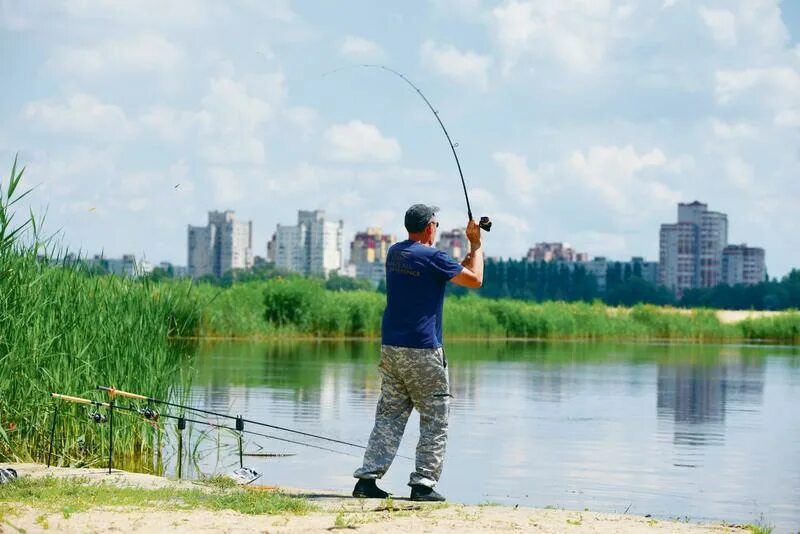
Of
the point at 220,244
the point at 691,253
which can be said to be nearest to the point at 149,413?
the point at 691,253

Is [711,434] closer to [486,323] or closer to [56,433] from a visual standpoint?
[56,433]

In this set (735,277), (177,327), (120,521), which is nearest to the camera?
(120,521)

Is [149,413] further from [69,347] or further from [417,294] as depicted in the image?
[417,294]

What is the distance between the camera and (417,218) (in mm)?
8820

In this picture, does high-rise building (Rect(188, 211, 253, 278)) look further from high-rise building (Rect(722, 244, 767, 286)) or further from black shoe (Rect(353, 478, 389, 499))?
black shoe (Rect(353, 478, 389, 499))

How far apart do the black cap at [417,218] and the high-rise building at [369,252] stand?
522ft

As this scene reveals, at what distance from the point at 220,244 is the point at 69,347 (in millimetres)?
142980

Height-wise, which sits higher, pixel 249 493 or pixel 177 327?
pixel 177 327

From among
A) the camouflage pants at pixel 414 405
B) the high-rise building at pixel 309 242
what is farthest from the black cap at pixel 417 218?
the high-rise building at pixel 309 242

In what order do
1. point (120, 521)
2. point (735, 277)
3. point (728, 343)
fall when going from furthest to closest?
point (735, 277) → point (728, 343) → point (120, 521)

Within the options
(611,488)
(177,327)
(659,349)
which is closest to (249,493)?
(177,327)

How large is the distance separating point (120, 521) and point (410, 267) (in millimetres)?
2345

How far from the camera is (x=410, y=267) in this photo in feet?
28.6

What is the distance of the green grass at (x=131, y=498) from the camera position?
810 cm
